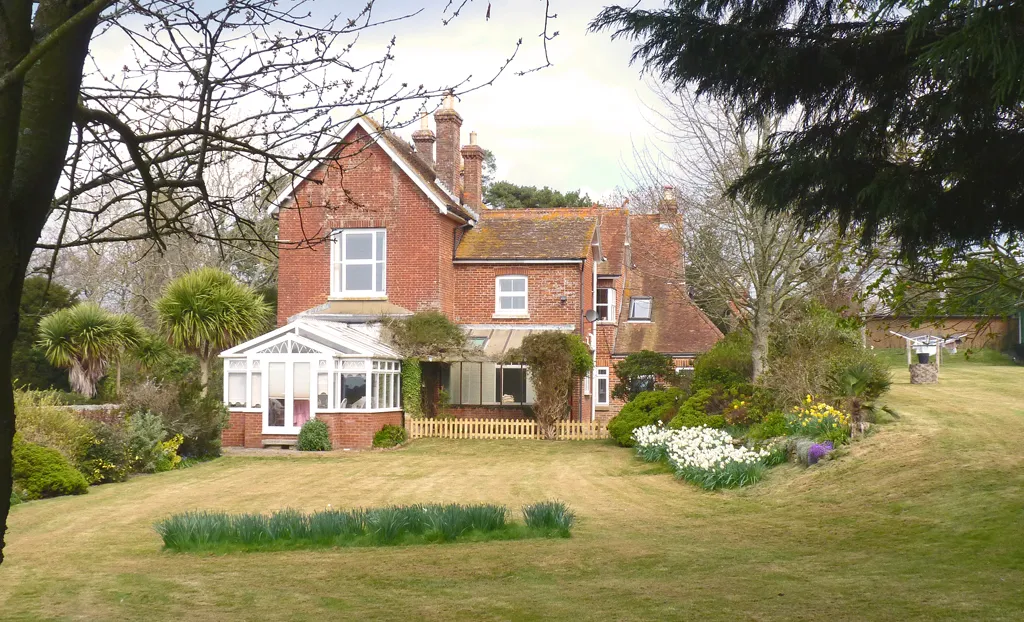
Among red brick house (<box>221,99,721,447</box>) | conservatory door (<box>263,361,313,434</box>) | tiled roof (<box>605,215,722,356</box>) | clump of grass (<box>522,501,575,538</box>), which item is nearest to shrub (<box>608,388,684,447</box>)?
red brick house (<box>221,99,721,447</box>)

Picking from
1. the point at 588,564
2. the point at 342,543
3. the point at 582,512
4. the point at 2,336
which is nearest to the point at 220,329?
the point at 582,512

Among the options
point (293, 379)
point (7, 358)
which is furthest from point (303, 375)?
point (7, 358)

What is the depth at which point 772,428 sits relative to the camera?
773 inches

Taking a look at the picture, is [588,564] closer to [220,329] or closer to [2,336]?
[2,336]

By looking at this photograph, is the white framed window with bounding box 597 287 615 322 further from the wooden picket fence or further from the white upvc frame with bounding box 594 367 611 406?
the wooden picket fence

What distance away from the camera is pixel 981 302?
1007 centimetres

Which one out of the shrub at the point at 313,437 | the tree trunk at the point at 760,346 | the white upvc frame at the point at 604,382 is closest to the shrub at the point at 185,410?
the shrub at the point at 313,437

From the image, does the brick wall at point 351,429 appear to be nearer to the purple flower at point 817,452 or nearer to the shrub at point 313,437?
the shrub at point 313,437

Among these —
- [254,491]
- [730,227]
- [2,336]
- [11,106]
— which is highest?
[730,227]

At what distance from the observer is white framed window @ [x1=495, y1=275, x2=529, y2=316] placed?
32.5 meters

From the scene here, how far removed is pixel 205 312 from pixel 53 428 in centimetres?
900

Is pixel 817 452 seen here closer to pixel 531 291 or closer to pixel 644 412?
pixel 644 412

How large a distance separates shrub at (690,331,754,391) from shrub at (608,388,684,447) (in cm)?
63

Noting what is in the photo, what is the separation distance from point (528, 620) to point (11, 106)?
195 inches
